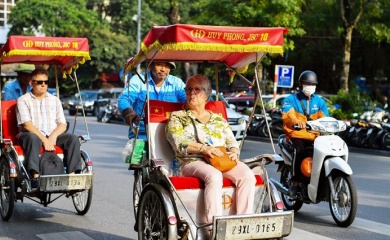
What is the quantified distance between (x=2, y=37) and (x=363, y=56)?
36263 mm

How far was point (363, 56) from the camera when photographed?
42.8m

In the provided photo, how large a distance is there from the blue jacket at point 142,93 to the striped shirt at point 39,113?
5.11 ft

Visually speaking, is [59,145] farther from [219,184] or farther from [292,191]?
[219,184]

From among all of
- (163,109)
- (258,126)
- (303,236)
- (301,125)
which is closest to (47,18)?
(258,126)

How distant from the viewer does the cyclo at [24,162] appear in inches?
317

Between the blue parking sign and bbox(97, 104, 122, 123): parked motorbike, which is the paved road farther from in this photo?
bbox(97, 104, 122, 123): parked motorbike

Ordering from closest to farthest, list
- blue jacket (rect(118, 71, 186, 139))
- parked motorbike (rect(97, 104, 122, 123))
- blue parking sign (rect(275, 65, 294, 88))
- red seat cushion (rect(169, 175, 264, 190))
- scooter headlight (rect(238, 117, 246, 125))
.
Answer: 1. red seat cushion (rect(169, 175, 264, 190))
2. blue jacket (rect(118, 71, 186, 139))
3. scooter headlight (rect(238, 117, 246, 125))
4. blue parking sign (rect(275, 65, 294, 88))
5. parked motorbike (rect(97, 104, 122, 123))

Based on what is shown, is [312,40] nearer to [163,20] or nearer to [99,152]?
[163,20]

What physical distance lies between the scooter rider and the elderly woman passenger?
2135mm

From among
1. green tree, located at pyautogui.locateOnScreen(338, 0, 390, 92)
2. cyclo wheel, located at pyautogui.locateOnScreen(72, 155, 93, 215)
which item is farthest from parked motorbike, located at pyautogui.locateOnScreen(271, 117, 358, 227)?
green tree, located at pyautogui.locateOnScreen(338, 0, 390, 92)

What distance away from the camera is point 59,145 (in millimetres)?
8523

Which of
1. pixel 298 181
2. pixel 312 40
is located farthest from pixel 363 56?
pixel 298 181

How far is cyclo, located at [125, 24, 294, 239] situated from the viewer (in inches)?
216

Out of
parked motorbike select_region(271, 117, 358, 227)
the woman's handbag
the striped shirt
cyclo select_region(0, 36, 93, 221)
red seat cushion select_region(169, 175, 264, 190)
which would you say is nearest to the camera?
red seat cushion select_region(169, 175, 264, 190)
